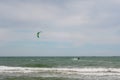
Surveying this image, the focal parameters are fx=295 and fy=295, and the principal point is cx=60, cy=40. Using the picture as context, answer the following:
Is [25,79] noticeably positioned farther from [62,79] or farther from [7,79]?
[62,79]

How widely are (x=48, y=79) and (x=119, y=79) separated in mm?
5743

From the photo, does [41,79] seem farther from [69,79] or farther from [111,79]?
[111,79]

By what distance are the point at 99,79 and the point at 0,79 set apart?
7901mm

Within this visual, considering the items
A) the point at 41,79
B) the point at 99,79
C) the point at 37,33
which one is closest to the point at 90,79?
the point at 99,79

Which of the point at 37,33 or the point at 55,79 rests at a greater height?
the point at 37,33

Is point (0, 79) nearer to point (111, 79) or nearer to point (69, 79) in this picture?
point (69, 79)

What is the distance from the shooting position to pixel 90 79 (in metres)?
23.9

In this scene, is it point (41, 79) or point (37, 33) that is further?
point (41, 79)

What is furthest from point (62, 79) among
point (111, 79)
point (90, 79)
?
point (111, 79)

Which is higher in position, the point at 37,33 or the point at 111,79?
the point at 37,33

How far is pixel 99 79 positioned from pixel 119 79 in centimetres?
162

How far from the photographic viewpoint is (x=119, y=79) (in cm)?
2389

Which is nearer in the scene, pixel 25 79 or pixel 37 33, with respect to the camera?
pixel 37 33

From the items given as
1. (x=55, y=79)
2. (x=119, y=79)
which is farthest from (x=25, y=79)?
(x=119, y=79)
